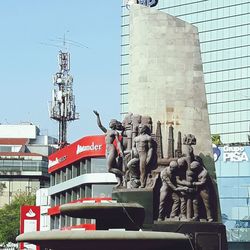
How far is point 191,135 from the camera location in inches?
1223

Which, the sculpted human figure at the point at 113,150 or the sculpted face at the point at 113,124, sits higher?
the sculpted face at the point at 113,124

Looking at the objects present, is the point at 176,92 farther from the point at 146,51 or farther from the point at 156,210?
the point at 156,210

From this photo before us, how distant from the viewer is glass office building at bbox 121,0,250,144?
12512 centimetres

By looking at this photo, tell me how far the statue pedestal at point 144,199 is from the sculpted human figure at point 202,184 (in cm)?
138

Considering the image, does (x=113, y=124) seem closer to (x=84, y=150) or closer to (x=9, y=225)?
(x=84, y=150)

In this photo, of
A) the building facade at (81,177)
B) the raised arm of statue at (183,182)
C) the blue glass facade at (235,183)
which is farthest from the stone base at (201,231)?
the blue glass facade at (235,183)

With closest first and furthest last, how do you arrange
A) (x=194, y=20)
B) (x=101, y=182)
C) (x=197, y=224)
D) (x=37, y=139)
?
(x=197, y=224) → (x=101, y=182) → (x=194, y=20) → (x=37, y=139)

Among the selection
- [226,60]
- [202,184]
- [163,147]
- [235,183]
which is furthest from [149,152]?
[226,60]

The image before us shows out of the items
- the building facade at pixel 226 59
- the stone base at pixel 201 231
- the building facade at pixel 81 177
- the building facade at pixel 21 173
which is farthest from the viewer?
the building facade at pixel 21 173

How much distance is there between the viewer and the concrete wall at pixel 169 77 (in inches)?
1254

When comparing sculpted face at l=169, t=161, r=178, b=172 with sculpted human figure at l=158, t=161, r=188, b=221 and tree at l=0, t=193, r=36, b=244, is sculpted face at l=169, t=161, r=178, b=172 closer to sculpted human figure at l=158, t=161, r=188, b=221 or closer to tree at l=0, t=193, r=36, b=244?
sculpted human figure at l=158, t=161, r=188, b=221

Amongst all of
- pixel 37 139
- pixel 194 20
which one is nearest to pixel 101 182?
pixel 194 20

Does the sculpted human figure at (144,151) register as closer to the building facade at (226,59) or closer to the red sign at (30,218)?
the red sign at (30,218)

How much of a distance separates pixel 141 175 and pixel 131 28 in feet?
17.7
